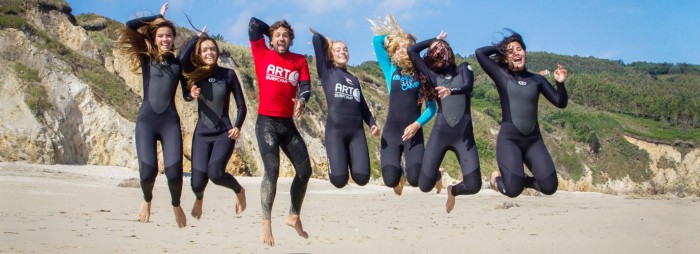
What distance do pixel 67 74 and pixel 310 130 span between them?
1022cm

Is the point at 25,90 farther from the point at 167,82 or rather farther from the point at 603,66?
the point at 603,66

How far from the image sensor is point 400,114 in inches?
375

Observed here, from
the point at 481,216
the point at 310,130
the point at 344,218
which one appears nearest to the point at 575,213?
the point at 481,216

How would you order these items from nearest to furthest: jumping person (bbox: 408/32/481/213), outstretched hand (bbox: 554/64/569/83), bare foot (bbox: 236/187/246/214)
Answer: outstretched hand (bbox: 554/64/569/83)
jumping person (bbox: 408/32/481/213)
bare foot (bbox: 236/187/246/214)

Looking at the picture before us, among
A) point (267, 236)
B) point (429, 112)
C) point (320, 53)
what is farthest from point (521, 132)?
point (267, 236)

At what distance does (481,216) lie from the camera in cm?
1709

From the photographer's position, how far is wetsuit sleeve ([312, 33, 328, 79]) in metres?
9.34

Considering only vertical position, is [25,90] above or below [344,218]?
above

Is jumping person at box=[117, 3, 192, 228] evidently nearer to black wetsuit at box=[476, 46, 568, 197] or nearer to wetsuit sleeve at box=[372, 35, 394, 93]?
wetsuit sleeve at box=[372, 35, 394, 93]

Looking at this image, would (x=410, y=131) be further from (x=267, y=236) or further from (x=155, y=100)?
(x=155, y=100)

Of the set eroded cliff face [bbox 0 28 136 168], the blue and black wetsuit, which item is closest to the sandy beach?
eroded cliff face [bbox 0 28 136 168]

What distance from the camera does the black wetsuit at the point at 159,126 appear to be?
8594mm

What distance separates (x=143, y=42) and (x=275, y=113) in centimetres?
202

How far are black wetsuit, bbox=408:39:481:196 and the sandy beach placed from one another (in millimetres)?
3162
